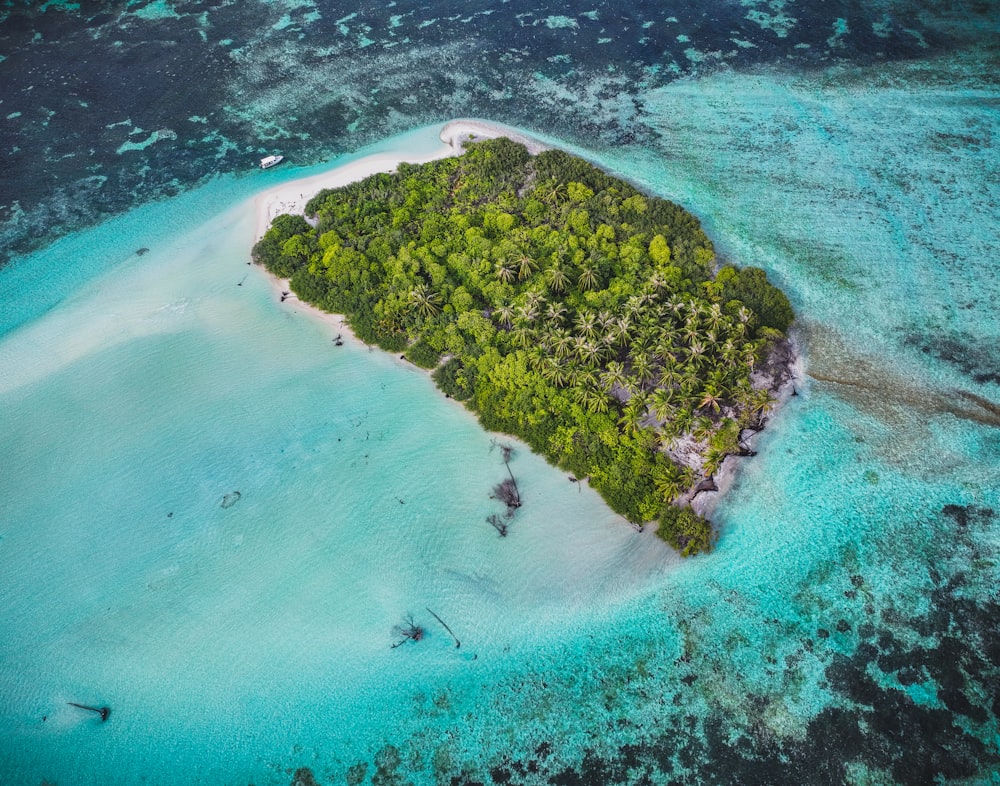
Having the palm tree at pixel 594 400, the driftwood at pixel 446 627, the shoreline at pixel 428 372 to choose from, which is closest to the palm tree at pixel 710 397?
the shoreline at pixel 428 372

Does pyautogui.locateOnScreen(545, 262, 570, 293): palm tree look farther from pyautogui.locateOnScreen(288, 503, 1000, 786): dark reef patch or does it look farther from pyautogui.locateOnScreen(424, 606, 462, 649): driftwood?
pyautogui.locateOnScreen(424, 606, 462, 649): driftwood

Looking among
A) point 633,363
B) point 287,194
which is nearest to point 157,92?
point 287,194

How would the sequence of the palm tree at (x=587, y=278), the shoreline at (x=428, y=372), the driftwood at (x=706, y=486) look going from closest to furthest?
the driftwood at (x=706, y=486) < the shoreline at (x=428, y=372) < the palm tree at (x=587, y=278)

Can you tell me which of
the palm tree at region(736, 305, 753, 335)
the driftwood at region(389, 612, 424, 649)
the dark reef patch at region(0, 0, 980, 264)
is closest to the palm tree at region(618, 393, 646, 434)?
the palm tree at region(736, 305, 753, 335)

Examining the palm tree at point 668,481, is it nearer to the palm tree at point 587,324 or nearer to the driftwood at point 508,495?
the driftwood at point 508,495

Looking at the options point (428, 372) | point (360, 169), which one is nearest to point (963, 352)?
point (428, 372)
